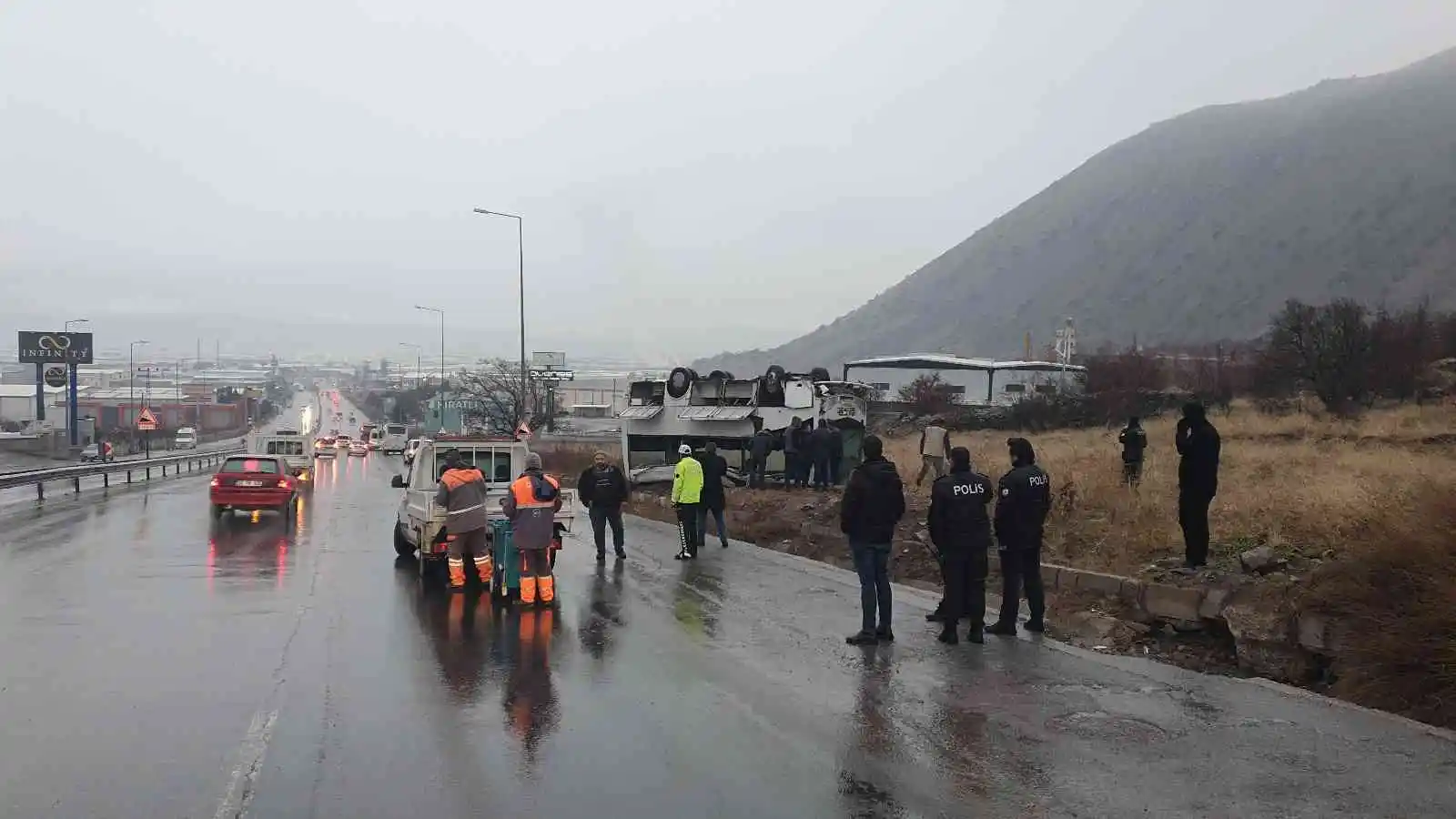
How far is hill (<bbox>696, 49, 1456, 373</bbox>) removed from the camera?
121 metres

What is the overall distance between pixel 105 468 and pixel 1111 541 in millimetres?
32288

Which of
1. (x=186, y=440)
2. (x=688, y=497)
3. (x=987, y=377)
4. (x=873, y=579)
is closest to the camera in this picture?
(x=873, y=579)

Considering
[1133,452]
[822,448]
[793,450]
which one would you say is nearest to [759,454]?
[793,450]

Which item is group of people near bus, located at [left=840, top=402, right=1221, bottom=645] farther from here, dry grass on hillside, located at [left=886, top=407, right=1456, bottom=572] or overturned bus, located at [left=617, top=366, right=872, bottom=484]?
overturned bus, located at [left=617, top=366, right=872, bottom=484]

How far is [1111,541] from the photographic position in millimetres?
13953

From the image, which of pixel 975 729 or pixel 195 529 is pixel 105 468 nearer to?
pixel 195 529

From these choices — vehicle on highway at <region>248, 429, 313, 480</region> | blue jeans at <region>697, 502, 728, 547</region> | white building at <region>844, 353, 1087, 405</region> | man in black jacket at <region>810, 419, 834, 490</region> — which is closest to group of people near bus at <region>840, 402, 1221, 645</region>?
blue jeans at <region>697, 502, 728, 547</region>

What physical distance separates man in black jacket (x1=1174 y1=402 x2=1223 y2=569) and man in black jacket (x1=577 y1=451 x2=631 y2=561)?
7.96 meters

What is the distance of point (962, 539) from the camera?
10.4m

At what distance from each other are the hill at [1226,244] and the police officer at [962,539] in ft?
274

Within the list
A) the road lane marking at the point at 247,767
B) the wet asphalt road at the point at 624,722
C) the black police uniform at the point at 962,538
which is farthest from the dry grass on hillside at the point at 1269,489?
the road lane marking at the point at 247,767

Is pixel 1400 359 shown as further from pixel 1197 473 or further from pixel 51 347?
pixel 51 347

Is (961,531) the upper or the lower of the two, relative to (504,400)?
lower

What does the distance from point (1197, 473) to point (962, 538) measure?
2.61 m
